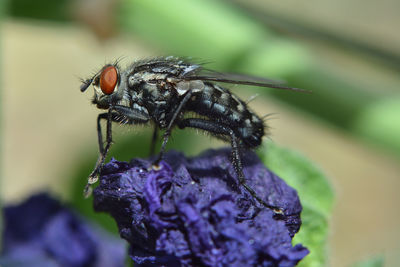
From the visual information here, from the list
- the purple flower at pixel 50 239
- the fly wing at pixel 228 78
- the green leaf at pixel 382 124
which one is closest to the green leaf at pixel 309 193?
the fly wing at pixel 228 78

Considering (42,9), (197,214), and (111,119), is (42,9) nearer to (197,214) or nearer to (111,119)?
(111,119)

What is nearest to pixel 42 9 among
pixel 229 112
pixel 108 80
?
pixel 108 80

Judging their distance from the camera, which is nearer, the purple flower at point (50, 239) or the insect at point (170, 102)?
the insect at point (170, 102)

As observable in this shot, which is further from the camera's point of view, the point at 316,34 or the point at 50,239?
the point at 316,34

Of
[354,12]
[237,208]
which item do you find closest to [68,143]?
[354,12]

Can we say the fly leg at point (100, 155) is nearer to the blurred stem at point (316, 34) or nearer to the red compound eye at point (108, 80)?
the red compound eye at point (108, 80)

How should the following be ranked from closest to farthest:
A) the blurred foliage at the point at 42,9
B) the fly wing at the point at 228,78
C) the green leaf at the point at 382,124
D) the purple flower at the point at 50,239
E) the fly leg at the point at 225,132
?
the fly leg at the point at 225,132 → the fly wing at the point at 228,78 → the purple flower at the point at 50,239 → the green leaf at the point at 382,124 → the blurred foliage at the point at 42,9

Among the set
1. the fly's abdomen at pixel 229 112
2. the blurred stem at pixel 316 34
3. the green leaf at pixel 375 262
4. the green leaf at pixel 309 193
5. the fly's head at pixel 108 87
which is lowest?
the green leaf at pixel 375 262
